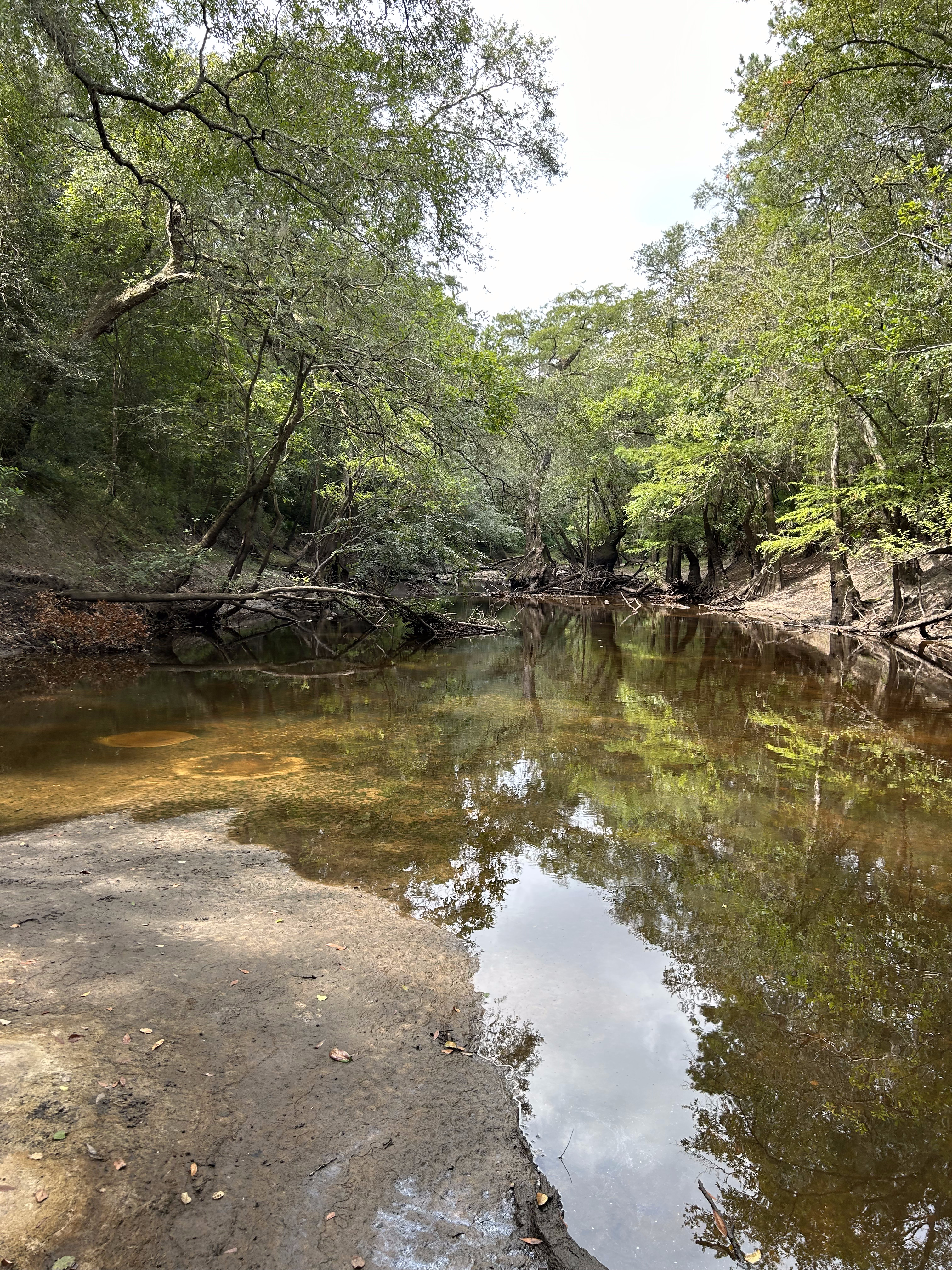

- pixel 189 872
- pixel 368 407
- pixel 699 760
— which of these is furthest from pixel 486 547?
pixel 189 872

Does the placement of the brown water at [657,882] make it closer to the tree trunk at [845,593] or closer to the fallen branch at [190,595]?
the fallen branch at [190,595]

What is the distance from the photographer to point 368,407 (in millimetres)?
10125

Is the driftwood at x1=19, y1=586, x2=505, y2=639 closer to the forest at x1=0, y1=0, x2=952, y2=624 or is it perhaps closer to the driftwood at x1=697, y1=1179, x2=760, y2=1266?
the forest at x1=0, y1=0, x2=952, y2=624

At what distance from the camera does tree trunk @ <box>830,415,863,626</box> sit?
16.8 meters

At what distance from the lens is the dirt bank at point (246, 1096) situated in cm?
187

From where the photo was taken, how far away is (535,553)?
107ft

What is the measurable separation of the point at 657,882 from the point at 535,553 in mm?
28483

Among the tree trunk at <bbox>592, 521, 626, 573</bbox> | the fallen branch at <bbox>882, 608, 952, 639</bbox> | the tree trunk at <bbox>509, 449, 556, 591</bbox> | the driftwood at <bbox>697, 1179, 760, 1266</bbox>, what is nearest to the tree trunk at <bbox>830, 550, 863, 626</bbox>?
the fallen branch at <bbox>882, 608, 952, 639</bbox>

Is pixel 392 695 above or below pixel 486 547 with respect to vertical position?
below

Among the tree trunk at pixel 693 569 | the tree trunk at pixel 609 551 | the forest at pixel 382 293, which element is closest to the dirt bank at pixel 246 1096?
the forest at pixel 382 293

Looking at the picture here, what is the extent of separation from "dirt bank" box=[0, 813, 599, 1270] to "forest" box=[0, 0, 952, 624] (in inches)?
329

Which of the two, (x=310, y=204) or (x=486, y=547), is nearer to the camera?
(x=310, y=204)

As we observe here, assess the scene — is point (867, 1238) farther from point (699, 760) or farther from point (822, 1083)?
point (699, 760)

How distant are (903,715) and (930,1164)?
28.3ft
